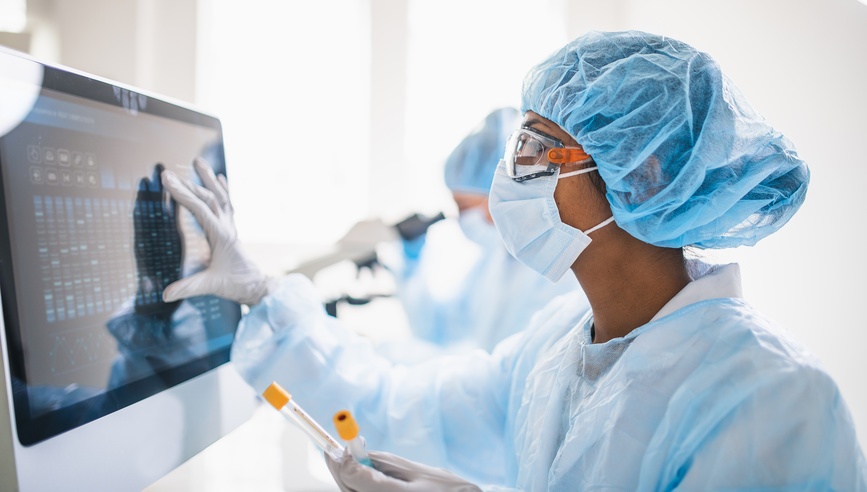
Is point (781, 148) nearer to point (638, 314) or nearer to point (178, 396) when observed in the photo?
point (638, 314)

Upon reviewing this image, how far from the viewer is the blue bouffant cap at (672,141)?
2.03 feet

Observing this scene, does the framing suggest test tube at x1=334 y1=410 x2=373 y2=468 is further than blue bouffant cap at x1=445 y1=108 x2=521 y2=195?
No

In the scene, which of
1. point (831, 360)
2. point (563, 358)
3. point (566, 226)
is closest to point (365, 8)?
point (566, 226)

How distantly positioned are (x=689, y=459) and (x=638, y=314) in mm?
240

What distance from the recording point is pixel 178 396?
0.74 m

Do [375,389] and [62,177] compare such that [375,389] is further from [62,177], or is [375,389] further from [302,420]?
[62,177]

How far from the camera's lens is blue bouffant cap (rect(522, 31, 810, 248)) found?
0.62 meters

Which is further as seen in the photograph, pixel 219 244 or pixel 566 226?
pixel 219 244

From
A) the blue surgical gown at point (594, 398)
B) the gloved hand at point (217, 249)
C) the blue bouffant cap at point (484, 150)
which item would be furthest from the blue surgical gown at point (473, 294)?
the gloved hand at point (217, 249)

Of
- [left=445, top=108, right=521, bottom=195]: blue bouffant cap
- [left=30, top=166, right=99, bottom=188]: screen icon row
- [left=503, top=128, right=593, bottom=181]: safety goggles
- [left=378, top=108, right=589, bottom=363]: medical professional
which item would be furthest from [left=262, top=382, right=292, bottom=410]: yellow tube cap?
[left=445, top=108, right=521, bottom=195]: blue bouffant cap

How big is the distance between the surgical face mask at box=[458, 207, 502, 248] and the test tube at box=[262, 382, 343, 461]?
4.00 feet

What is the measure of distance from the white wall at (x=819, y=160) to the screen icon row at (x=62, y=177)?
1514 millimetres

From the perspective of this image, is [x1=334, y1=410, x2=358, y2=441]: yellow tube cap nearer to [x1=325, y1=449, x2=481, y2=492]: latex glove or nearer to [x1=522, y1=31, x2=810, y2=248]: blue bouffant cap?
[x1=325, y1=449, x2=481, y2=492]: latex glove

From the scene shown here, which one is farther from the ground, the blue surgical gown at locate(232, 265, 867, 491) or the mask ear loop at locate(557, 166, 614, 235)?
the mask ear loop at locate(557, 166, 614, 235)
